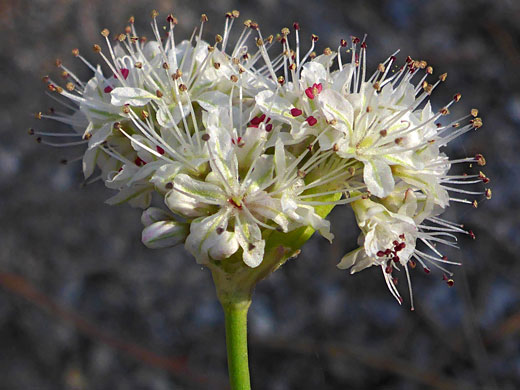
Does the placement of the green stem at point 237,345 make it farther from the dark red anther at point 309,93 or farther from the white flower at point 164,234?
the dark red anther at point 309,93

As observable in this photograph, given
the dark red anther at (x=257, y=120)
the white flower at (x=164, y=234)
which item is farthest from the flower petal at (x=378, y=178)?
the white flower at (x=164, y=234)

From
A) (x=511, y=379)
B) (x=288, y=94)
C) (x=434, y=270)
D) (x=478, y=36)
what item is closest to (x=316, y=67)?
(x=288, y=94)

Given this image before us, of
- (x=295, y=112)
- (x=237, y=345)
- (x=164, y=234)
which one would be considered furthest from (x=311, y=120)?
(x=237, y=345)

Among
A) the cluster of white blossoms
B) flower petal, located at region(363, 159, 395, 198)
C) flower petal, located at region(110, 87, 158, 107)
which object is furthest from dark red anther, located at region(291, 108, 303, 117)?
flower petal, located at region(110, 87, 158, 107)

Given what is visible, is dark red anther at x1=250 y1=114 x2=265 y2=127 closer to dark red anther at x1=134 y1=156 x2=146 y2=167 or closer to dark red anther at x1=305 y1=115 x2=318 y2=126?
dark red anther at x1=305 y1=115 x2=318 y2=126

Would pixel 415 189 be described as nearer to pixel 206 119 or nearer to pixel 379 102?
pixel 379 102

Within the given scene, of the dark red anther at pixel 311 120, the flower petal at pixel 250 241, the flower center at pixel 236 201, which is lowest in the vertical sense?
the flower petal at pixel 250 241

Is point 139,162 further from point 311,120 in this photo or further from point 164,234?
point 311,120
